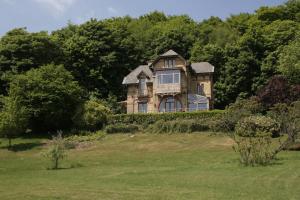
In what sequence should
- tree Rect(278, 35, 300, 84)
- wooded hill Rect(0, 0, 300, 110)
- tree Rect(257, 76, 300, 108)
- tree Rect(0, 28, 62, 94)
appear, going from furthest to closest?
wooded hill Rect(0, 0, 300, 110), tree Rect(0, 28, 62, 94), tree Rect(278, 35, 300, 84), tree Rect(257, 76, 300, 108)

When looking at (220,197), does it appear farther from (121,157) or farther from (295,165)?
(121,157)

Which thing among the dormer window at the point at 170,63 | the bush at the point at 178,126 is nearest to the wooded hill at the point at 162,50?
the dormer window at the point at 170,63

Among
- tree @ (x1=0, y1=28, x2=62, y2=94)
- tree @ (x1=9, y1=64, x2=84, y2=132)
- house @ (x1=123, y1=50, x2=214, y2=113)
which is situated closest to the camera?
tree @ (x1=9, y1=64, x2=84, y2=132)

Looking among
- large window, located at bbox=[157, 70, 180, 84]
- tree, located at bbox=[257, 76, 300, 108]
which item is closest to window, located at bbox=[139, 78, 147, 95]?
large window, located at bbox=[157, 70, 180, 84]

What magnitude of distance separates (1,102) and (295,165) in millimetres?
35051

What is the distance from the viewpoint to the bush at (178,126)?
4569 centimetres

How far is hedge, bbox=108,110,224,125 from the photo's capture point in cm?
4872

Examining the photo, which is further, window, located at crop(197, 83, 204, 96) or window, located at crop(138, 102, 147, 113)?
window, located at crop(138, 102, 147, 113)

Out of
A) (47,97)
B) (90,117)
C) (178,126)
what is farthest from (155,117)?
(47,97)

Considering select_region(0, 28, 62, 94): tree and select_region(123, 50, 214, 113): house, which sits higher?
select_region(0, 28, 62, 94): tree

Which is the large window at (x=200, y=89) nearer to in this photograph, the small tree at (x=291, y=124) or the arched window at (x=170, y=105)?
the arched window at (x=170, y=105)

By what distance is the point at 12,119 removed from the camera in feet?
141

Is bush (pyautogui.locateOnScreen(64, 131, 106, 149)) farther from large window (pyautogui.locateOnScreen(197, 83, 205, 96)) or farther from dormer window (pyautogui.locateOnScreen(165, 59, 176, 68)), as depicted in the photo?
large window (pyautogui.locateOnScreen(197, 83, 205, 96))

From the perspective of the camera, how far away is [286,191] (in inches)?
669
